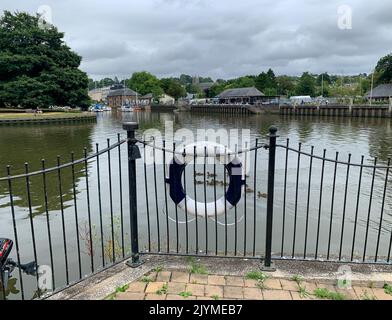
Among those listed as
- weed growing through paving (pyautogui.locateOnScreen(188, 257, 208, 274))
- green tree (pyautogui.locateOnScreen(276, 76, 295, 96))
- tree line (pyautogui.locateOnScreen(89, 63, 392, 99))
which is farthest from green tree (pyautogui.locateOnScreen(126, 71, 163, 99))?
weed growing through paving (pyautogui.locateOnScreen(188, 257, 208, 274))

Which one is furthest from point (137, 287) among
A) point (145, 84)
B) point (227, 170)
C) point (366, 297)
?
point (145, 84)

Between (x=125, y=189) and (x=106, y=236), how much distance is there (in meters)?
3.63

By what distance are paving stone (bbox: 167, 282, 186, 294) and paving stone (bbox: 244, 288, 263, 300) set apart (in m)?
0.54

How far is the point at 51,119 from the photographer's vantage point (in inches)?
1313

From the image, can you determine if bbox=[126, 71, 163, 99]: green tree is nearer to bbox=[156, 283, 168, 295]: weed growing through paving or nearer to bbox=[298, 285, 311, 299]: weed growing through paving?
bbox=[156, 283, 168, 295]: weed growing through paving

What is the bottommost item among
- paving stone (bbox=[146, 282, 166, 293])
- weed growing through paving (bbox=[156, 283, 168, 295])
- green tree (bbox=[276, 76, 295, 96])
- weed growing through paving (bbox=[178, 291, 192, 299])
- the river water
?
the river water

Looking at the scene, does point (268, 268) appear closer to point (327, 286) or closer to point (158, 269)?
point (327, 286)

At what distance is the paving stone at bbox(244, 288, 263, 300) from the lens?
2818 millimetres

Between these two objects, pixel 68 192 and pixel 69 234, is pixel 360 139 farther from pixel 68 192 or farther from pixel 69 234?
pixel 69 234

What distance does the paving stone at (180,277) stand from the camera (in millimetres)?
3096

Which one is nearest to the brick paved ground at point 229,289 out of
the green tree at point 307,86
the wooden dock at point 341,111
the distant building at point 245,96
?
the wooden dock at point 341,111

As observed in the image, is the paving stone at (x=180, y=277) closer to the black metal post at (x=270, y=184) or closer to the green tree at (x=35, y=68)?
the black metal post at (x=270, y=184)

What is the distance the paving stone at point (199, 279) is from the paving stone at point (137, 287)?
43cm
